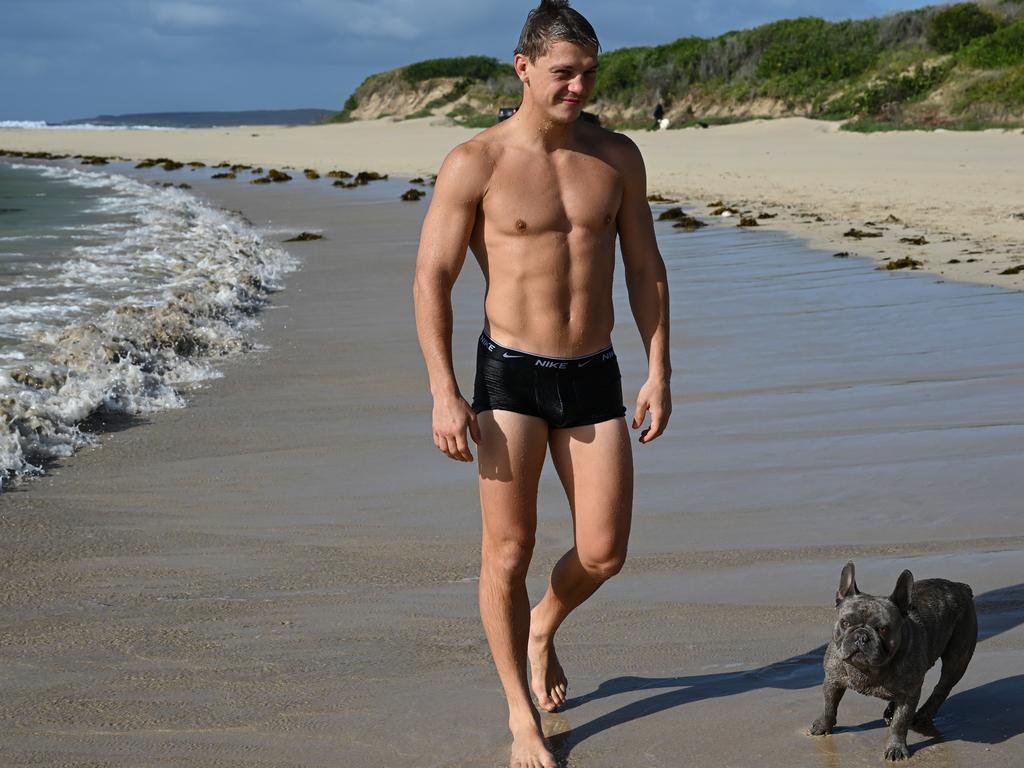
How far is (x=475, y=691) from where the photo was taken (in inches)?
158

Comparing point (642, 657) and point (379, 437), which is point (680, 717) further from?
point (379, 437)

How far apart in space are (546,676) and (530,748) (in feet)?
1.39

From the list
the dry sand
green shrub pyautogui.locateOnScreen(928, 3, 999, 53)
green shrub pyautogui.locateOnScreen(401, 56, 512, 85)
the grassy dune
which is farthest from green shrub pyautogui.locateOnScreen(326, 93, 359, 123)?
green shrub pyautogui.locateOnScreen(928, 3, 999, 53)

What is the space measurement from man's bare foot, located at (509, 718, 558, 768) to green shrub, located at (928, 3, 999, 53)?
3806 centimetres

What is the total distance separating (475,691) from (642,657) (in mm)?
573

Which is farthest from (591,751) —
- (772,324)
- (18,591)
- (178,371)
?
(772,324)

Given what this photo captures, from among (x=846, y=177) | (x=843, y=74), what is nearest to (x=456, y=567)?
(x=846, y=177)

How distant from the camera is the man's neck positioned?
374 centimetres

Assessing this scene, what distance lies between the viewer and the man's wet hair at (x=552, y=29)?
3.61 metres

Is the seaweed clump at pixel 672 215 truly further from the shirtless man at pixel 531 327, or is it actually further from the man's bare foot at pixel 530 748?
the man's bare foot at pixel 530 748

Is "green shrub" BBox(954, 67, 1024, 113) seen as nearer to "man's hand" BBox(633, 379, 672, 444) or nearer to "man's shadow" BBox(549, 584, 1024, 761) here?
"man's shadow" BBox(549, 584, 1024, 761)

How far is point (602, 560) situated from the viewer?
375 centimetres

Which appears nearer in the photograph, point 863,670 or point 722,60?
point 863,670

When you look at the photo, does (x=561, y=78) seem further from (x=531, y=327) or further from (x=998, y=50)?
(x=998, y=50)
